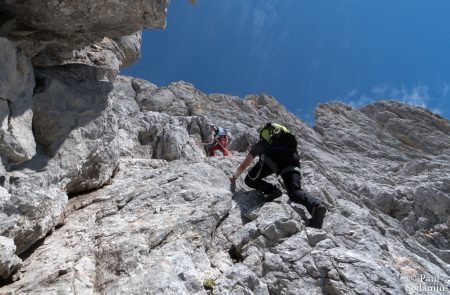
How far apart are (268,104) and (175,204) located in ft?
177

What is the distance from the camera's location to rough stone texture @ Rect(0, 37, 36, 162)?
9.52m

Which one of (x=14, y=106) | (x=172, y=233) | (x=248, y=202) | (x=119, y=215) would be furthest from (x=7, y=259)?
(x=248, y=202)

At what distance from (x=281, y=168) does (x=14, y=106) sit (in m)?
7.86

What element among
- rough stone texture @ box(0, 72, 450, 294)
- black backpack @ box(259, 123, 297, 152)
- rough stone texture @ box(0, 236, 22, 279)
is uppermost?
black backpack @ box(259, 123, 297, 152)

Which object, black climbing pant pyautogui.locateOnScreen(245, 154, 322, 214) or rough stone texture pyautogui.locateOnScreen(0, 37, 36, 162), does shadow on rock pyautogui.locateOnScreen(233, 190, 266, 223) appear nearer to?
Answer: black climbing pant pyautogui.locateOnScreen(245, 154, 322, 214)

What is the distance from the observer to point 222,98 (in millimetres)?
59094

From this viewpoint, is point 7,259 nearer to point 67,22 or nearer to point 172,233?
point 172,233

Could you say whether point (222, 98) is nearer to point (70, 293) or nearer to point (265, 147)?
point (265, 147)

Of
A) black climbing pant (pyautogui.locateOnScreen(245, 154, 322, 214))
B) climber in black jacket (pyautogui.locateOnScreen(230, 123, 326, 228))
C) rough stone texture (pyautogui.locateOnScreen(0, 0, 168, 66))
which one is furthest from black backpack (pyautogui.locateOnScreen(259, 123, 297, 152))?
rough stone texture (pyautogui.locateOnScreen(0, 0, 168, 66))

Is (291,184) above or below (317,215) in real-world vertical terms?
above

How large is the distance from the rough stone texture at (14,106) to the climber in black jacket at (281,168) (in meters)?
6.61

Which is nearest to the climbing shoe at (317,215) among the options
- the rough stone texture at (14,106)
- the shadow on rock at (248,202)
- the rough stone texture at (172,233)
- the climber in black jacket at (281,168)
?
the climber in black jacket at (281,168)

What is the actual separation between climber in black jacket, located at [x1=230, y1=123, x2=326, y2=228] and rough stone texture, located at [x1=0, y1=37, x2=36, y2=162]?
6607 mm

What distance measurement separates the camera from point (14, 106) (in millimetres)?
10102
